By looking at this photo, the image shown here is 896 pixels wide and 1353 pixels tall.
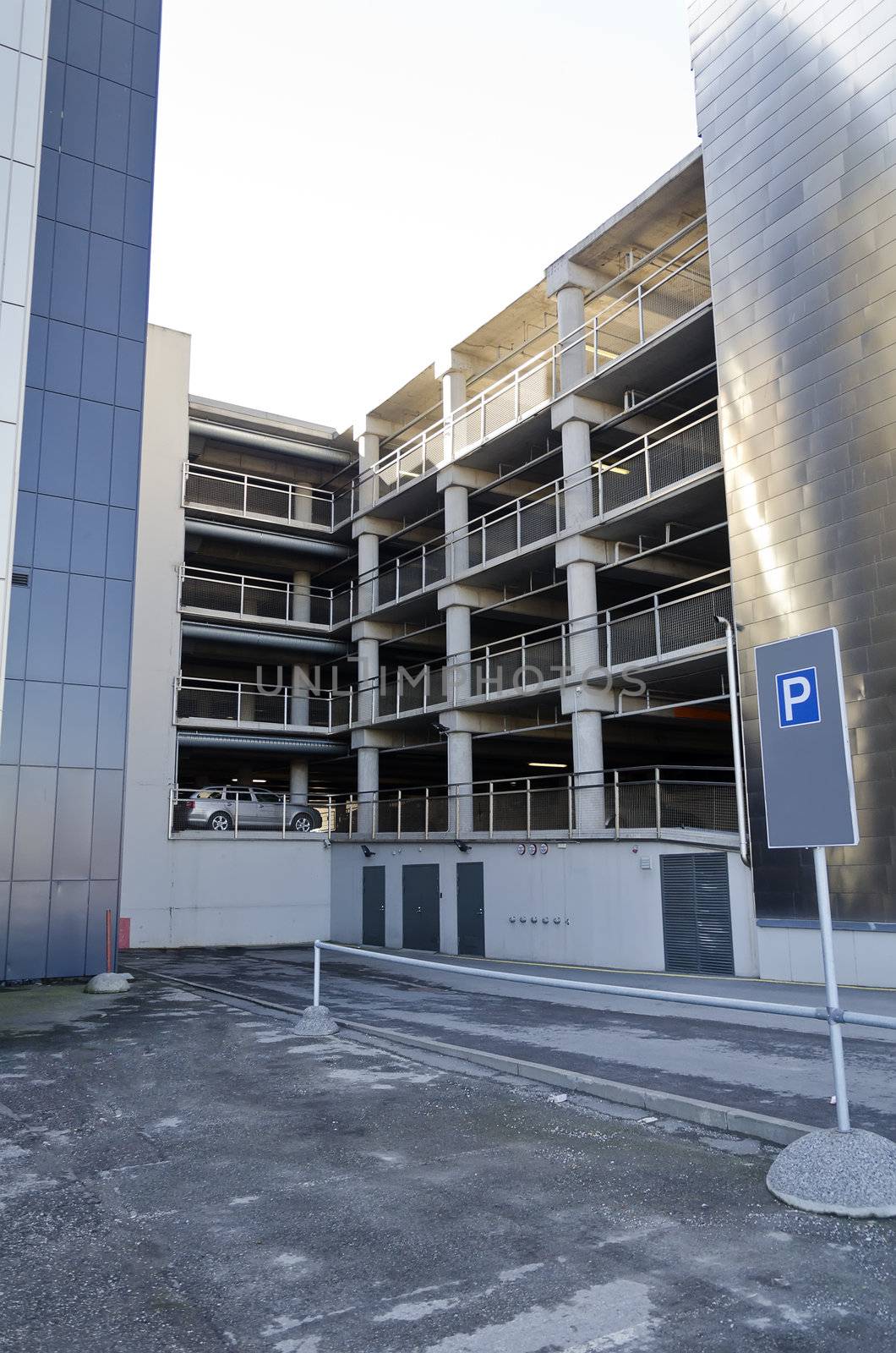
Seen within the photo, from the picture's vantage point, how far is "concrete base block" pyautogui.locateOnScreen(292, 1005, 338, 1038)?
10492mm

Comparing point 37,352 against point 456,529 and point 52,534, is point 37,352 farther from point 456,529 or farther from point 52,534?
point 456,529

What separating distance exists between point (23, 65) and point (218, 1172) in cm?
1091

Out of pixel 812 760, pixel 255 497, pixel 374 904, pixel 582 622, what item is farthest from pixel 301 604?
pixel 812 760

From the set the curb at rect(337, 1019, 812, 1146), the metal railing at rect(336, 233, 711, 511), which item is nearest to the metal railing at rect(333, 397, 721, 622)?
the metal railing at rect(336, 233, 711, 511)

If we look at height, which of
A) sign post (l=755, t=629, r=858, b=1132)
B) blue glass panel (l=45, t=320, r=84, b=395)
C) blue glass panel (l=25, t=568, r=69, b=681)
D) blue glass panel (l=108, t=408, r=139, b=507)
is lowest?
sign post (l=755, t=629, r=858, b=1132)

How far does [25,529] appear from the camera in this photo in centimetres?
1781

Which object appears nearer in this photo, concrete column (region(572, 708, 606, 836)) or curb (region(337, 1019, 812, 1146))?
curb (region(337, 1019, 812, 1146))

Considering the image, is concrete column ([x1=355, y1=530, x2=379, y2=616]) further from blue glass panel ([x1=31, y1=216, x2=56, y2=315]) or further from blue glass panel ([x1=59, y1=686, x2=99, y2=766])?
blue glass panel ([x1=31, y1=216, x2=56, y2=315])

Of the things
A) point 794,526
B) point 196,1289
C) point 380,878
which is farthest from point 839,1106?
point 380,878

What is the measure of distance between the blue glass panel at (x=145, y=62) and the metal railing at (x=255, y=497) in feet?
39.0

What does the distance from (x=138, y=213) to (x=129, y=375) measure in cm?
352

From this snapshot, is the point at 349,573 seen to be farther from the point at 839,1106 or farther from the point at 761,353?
the point at 839,1106

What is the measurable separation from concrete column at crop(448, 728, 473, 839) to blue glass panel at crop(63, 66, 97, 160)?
15948mm

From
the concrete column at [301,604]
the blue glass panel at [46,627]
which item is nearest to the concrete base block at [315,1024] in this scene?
the blue glass panel at [46,627]
